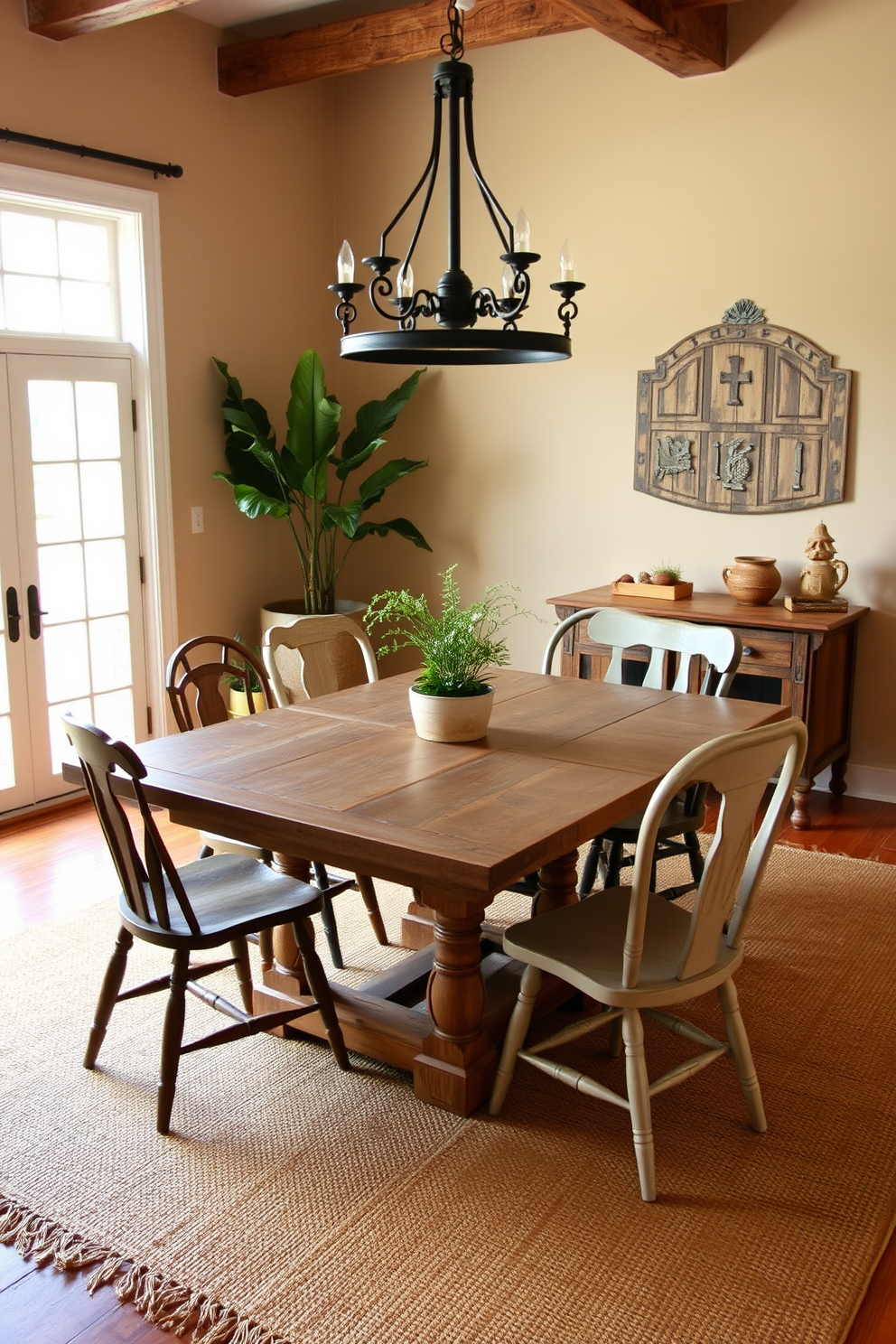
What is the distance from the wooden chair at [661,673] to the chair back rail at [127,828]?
122 centimetres

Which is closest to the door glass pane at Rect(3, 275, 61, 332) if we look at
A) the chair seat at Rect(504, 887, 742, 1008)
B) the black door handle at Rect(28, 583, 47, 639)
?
the black door handle at Rect(28, 583, 47, 639)

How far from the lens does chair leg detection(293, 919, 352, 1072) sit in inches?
102

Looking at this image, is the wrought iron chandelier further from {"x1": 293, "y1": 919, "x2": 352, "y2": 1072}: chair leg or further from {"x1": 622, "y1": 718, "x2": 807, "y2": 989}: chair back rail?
{"x1": 293, "y1": 919, "x2": 352, "y2": 1072}: chair leg

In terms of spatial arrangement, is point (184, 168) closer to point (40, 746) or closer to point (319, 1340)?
point (40, 746)

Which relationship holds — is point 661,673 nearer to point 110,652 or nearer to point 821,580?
point 821,580

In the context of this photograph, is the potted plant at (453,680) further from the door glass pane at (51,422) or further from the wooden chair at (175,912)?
the door glass pane at (51,422)

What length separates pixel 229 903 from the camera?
2598mm

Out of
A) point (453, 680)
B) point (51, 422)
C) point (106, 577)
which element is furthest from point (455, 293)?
point (106, 577)

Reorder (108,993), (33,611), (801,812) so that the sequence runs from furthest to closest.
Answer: (33,611) → (801,812) → (108,993)

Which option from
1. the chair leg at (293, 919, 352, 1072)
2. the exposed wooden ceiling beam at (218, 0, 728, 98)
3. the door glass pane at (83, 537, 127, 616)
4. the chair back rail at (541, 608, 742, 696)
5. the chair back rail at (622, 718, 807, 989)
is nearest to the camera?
the chair back rail at (622, 718, 807, 989)

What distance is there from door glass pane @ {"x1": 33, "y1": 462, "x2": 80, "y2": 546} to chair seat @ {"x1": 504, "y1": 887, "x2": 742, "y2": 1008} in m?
2.89

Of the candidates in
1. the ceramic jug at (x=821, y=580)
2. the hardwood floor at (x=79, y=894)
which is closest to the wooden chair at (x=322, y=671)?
the hardwood floor at (x=79, y=894)

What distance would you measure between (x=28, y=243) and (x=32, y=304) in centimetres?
22

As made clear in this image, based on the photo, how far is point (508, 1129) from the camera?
2498 mm
